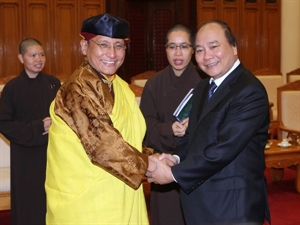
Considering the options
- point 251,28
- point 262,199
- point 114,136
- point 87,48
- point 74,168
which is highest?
point 251,28

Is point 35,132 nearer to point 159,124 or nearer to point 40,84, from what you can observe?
point 40,84

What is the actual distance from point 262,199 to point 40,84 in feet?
6.85

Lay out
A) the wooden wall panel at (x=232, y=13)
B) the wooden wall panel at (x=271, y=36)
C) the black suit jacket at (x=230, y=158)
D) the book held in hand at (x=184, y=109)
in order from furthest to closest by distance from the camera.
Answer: the wooden wall panel at (x=271, y=36) → the wooden wall panel at (x=232, y=13) → the book held in hand at (x=184, y=109) → the black suit jacket at (x=230, y=158)

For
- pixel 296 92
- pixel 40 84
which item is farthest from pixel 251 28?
pixel 40 84

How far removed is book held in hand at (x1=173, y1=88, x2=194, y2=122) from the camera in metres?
2.65

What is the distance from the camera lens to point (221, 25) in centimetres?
213

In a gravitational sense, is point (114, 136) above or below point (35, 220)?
above

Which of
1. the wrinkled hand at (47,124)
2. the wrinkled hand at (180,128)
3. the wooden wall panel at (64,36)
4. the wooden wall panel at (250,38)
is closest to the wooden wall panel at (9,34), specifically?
the wooden wall panel at (64,36)

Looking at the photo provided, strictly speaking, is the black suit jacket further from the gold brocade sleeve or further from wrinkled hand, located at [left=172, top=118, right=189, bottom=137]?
wrinkled hand, located at [left=172, top=118, right=189, bottom=137]

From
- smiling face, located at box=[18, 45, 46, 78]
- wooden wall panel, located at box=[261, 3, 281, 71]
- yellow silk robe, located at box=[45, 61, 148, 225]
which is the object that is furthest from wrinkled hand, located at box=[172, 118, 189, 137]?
wooden wall panel, located at box=[261, 3, 281, 71]

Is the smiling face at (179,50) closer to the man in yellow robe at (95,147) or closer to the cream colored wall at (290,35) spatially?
the man in yellow robe at (95,147)

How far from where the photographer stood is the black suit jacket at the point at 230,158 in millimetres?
1995

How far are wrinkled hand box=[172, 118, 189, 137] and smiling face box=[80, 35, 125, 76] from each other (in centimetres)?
73

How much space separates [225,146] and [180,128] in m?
0.73
